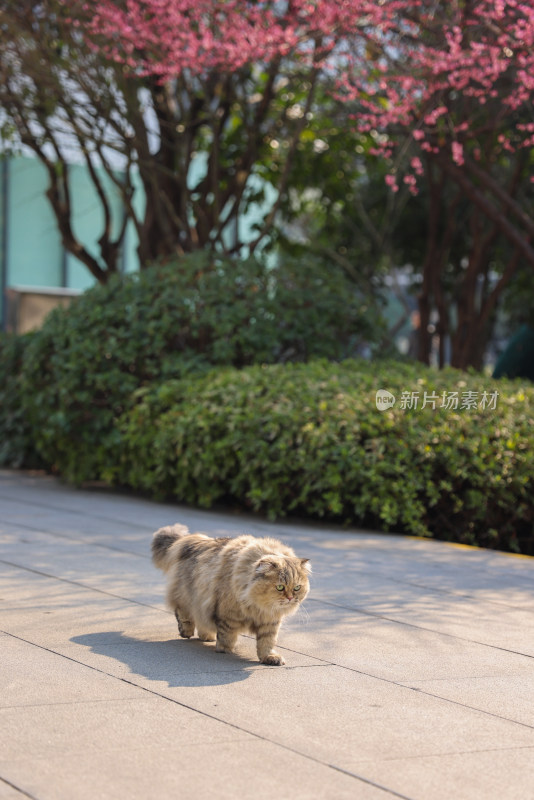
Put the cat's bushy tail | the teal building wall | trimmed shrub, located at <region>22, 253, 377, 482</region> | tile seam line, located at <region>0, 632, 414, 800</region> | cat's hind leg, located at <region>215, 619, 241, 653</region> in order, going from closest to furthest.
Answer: tile seam line, located at <region>0, 632, 414, 800</region>
cat's hind leg, located at <region>215, 619, 241, 653</region>
the cat's bushy tail
trimmed shrub, located at <region>22, 253, 377, 482</region>
the teal building wall

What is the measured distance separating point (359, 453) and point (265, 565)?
13.5ft

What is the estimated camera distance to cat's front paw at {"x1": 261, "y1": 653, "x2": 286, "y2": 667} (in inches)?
194

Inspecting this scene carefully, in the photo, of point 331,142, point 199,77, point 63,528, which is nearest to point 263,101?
point 199,77

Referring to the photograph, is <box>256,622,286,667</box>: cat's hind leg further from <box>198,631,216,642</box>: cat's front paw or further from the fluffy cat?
<box>198,631,216,642</box>: cat's front paw

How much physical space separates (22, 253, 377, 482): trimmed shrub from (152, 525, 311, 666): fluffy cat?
5.69 metres

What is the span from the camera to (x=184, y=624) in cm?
538

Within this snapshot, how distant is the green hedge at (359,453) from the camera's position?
29.0 feet

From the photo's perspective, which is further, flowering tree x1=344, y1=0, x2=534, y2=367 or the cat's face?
flowering tree x1=344, y1=0, x2=534, y2=367

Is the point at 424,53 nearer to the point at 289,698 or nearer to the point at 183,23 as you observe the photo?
the point at 183,23

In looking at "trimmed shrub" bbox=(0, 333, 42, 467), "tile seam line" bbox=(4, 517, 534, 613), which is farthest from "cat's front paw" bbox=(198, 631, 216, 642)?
"trimmed shrub" bbox=(0, 333, 42, 467)

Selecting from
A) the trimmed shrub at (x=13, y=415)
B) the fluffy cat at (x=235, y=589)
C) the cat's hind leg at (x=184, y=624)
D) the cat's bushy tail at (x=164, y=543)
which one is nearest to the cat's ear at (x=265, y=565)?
the fluffy cat at (x=235, y=589)

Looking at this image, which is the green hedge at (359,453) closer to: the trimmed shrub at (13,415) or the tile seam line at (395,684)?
the trimmed shrub at (13,415)

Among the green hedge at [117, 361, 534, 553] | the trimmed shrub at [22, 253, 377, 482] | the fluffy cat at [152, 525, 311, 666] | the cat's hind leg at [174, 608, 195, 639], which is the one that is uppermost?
the trimmed shrub at [22, 253, 377, 482]

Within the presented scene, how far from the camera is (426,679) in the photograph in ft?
15.7
